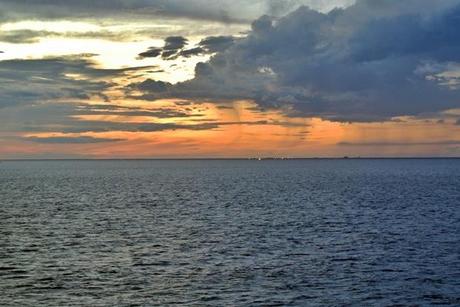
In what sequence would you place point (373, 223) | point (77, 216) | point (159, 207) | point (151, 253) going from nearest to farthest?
point (151, 253) < point (373, 223) < point (77, 216) < point (159, 207)

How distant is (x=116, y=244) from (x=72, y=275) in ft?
57.3

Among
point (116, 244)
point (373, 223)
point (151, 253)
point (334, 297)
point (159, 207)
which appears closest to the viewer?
point (334, 297)

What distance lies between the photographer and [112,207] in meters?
121

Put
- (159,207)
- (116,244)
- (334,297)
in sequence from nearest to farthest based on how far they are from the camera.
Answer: (334,297), (116,244), (159,207)

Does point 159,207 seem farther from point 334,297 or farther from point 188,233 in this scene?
point 334,297

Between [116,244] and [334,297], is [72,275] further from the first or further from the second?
[334,297]

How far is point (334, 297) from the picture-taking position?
45875 mm

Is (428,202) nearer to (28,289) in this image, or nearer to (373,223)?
(373,223)

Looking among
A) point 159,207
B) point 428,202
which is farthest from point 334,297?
point 428,202

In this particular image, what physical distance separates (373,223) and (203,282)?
158 ft

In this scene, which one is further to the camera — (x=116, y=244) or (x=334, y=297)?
(x=116, y=244)

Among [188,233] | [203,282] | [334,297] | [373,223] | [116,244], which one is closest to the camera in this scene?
[334,297]

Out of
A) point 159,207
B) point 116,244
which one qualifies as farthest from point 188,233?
point 159,207

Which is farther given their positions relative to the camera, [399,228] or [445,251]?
[399,228]
